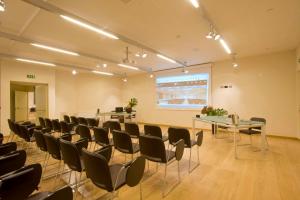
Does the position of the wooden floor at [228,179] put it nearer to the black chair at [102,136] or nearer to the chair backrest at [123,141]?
the chair backrest at [123,141]

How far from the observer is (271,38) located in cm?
482

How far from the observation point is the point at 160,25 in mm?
3959

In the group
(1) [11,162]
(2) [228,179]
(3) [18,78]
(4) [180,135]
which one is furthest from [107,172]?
(3) [18,78]

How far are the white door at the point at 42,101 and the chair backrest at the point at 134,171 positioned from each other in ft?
24.4

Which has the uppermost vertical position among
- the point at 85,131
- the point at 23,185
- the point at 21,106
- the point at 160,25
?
the point at 160,25

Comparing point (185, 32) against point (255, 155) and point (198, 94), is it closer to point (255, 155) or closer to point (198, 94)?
point (255, 155)

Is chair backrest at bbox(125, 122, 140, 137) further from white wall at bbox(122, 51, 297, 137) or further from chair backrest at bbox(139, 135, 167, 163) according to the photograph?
white wall at bbox(122, 51, 297, 137)

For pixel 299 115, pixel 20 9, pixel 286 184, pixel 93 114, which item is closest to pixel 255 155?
pixel 286 184

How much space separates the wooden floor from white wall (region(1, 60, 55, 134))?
386 cm

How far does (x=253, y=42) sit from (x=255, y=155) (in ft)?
10.8

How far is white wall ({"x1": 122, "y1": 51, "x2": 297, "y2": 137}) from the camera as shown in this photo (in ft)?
19.8

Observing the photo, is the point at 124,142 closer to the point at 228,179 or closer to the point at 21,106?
the point at 228,179

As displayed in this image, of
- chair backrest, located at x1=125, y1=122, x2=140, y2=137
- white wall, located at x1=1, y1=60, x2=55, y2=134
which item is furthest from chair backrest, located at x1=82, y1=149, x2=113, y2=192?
white wall, located at x1=1, y1=60, x2=55, y2=134

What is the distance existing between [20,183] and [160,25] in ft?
12.3
